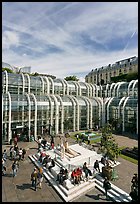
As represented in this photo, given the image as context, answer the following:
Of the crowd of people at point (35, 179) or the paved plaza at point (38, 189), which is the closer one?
the paved plaza at point (38, 189)

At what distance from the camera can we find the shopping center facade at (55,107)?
2959cm

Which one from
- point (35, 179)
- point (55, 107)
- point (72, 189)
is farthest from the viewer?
point (55, 107)

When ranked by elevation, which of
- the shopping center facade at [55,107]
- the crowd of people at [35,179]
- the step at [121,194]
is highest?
the shopping center facade at [55,107]

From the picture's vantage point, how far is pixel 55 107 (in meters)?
35.3

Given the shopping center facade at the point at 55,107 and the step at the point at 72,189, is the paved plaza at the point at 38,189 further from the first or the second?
the shopping center facade at the point at 55,107

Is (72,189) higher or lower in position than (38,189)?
higher

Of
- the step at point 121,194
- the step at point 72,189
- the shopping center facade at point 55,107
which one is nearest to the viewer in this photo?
the step at point 121,194

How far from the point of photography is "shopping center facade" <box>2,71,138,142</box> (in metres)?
29.6

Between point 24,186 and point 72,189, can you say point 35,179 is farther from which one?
point 72,189

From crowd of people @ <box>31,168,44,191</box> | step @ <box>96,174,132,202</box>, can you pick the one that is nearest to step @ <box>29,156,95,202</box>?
crowd of people @ <box>31,168,44,191</box>

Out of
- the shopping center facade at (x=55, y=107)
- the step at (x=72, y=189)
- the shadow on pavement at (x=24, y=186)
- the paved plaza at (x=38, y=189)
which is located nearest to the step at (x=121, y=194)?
the paved plaza at (x=38, y=189)

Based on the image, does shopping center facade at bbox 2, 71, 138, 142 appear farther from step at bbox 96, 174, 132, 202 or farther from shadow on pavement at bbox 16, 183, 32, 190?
step at bbox 96, 174, 132, 202

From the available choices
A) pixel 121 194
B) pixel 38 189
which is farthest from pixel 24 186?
pixel 121 194

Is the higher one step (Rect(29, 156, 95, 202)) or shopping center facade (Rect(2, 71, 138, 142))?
shopping center facade (Rect(2, 71, 138, 142))
